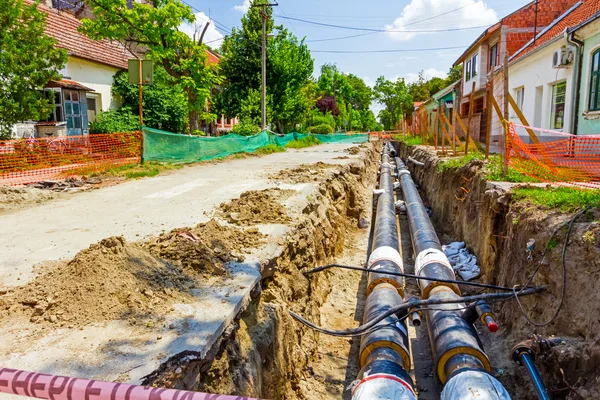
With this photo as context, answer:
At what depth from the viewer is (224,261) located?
401 cm

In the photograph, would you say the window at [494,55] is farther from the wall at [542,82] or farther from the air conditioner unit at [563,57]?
the air conditioner unit at [563,57]

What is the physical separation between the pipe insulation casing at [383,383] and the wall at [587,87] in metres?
10.8

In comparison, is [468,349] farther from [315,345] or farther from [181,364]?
[181,364]

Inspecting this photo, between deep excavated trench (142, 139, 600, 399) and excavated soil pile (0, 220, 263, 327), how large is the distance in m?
0.55

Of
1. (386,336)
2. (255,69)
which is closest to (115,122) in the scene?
(255,69)

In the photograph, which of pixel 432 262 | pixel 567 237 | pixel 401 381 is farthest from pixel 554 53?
pixel 401 381

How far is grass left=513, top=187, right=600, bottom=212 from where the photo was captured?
4.75 metres

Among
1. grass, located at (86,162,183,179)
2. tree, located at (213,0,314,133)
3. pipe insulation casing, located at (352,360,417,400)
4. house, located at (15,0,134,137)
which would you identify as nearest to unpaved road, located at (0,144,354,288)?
grass, located at (86,162,183,179)

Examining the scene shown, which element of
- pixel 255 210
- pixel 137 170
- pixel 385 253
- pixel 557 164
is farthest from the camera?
pixel 137 170

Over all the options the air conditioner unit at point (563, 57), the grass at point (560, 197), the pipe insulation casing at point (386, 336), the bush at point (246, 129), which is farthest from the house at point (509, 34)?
the pipe insulation casing at point (386, 336)

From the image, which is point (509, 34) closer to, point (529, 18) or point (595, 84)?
point (529, 18)

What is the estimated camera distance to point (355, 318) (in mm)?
6062

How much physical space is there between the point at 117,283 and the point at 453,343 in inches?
119

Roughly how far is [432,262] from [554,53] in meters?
10.5
